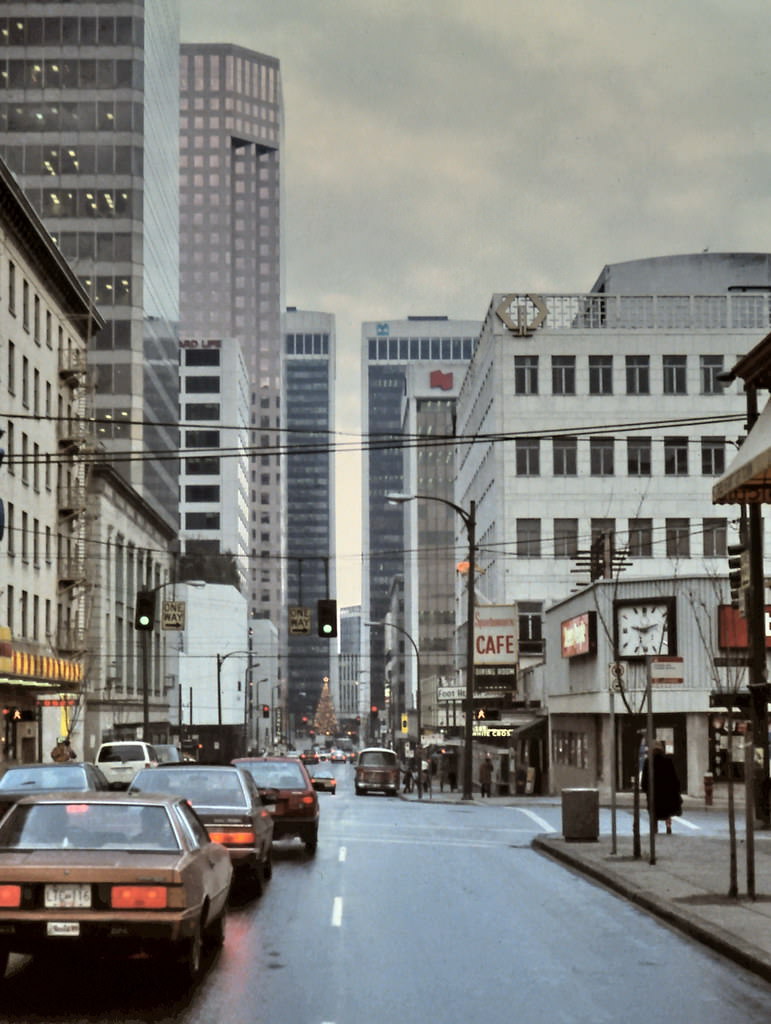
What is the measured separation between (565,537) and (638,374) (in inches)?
374

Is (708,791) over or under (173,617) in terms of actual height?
under

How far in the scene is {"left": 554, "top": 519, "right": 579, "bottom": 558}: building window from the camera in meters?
78.0

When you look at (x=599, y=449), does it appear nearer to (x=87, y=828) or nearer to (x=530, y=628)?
(x=530, y=628)

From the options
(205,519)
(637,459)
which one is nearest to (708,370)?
(637,459)

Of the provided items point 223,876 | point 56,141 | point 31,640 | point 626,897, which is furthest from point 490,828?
point 56,141

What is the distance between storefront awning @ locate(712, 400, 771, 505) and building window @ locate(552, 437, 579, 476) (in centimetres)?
6242

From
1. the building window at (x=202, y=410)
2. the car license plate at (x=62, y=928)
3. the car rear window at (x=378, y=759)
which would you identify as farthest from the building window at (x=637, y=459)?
the building window at (x=202, y=410)

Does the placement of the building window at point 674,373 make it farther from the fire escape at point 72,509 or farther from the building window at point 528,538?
the fire escape at point 72,509

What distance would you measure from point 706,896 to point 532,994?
21.4ft

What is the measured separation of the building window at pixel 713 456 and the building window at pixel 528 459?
341 inches

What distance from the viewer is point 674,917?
51.7ft

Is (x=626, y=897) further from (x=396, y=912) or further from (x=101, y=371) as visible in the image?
(x=101, y=371)

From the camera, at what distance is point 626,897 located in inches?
730

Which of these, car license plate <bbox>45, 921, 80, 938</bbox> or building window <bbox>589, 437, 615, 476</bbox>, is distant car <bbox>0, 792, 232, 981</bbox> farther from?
building window <bbox>589, 437, 615, 476</bbox>
